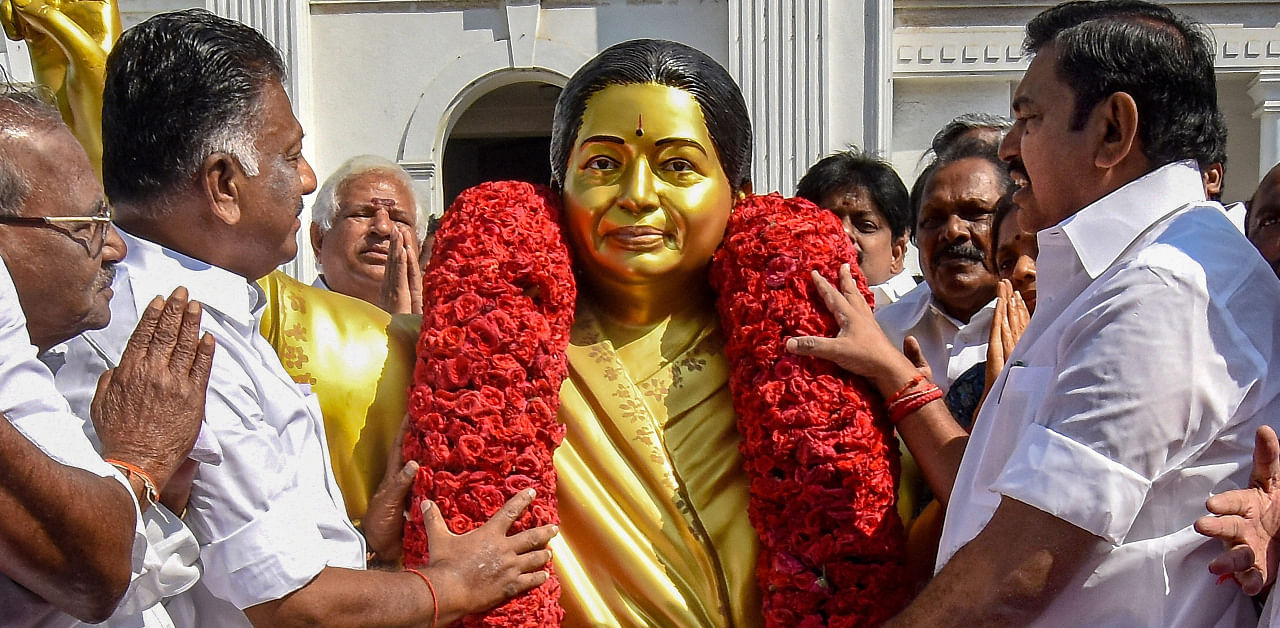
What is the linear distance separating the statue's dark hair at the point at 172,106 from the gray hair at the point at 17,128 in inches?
11.0

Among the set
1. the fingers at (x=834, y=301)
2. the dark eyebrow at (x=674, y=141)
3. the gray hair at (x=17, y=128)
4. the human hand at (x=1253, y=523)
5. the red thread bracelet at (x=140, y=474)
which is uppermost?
the gray hair at (x=17, y=128)

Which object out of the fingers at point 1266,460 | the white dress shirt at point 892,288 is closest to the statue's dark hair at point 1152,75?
the fingers at point 1266,460

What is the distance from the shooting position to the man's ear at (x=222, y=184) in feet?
6.86

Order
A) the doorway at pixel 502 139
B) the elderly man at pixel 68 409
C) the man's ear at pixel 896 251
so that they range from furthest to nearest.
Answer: the doorway at pixel 502 139 < the man's ear at pixel 896 251 < the elderly man at pixel 68 409

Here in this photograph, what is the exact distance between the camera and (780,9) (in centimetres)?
858

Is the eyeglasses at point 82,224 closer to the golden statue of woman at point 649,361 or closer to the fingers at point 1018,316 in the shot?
the golden statue of woman at point 649,361

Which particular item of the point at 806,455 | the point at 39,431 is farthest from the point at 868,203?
the point at 39,431

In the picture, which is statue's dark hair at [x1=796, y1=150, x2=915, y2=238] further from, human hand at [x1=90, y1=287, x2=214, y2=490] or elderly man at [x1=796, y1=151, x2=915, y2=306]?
human hand at [x1=90, y1=287, x2=214, y2=490]

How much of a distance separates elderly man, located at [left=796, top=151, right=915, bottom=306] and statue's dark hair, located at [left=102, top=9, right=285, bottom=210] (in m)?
2.64

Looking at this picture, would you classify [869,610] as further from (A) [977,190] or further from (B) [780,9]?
(B) [780,9]

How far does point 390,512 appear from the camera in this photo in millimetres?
2414

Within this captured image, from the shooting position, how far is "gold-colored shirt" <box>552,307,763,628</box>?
2.43 m

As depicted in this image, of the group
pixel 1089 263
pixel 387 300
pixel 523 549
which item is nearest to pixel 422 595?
pixel 523 549

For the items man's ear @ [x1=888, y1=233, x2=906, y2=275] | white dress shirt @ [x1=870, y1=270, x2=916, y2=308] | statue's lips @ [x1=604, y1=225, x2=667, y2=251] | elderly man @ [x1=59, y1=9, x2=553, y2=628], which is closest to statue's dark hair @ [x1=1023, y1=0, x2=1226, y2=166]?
statue's lips @ [x1=604, y1=225, x2=667, y2=251]
